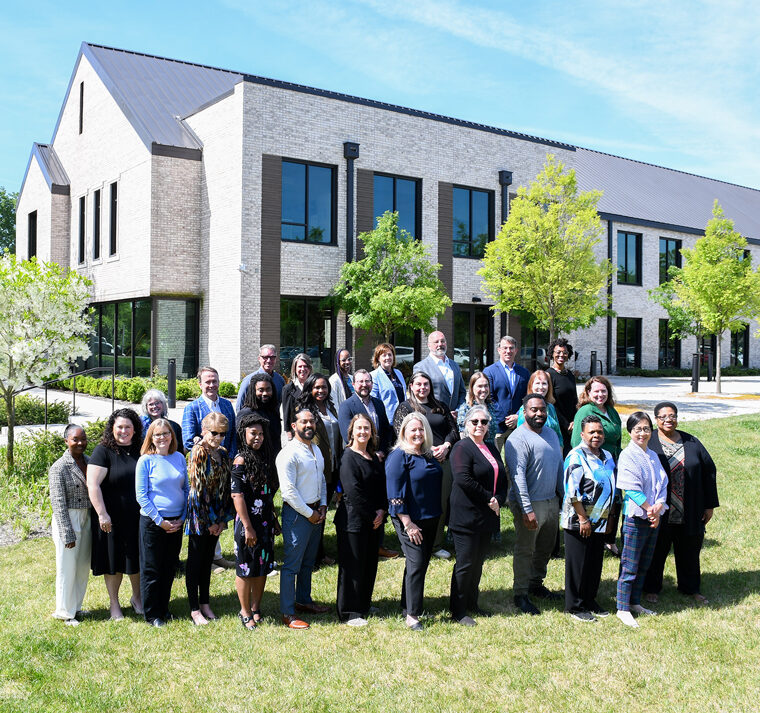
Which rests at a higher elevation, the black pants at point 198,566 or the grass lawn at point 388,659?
the black pants at point 198,566

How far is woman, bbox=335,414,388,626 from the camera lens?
5578 mm

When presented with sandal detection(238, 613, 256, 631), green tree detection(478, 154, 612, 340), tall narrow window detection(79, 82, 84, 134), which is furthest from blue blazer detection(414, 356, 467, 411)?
tall narrow window detection(79, 82, 84, 134)

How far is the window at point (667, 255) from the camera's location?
116 feet

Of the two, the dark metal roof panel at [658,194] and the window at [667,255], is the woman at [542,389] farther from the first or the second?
the window at [667,255]

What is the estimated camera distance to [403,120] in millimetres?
22797

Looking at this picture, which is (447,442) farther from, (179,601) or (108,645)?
(108,645)

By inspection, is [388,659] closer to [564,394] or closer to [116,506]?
[116,506]

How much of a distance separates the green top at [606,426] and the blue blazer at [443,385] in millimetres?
1330

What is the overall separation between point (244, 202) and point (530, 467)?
15.7m

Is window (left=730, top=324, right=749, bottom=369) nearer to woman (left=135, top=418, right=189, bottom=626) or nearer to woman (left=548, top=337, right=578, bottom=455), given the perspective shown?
woman (left=548, top=337, right=578, bottom=455)

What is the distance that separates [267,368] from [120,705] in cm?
376

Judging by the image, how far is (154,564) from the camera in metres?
5.51

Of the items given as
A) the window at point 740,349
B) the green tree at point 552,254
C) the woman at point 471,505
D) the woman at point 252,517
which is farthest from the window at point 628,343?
the woman at point 252,517

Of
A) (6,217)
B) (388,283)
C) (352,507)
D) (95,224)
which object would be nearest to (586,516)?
(352,507)
